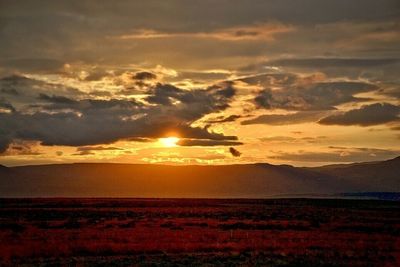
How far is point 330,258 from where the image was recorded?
33.1m

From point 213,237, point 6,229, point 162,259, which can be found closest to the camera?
point 162,259

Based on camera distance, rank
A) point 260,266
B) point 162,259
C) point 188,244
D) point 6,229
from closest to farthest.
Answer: point 260,266, point 162,259, point 188,244, point 6,229

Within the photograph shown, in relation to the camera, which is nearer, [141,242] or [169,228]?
[141,242]

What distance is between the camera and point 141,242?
3984 centimetres

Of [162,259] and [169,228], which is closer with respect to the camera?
[162,259]

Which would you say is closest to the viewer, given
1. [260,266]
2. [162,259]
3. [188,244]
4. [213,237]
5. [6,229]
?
[260,266]

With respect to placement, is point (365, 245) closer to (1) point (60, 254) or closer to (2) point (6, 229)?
(1) point (60, 254)

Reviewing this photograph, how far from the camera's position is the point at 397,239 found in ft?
148

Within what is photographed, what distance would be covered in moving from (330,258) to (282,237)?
37.9 ft

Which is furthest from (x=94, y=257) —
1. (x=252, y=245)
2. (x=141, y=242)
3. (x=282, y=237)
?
(x=282, y=237)

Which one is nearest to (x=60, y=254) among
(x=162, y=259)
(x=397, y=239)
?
(x=162, y=259)

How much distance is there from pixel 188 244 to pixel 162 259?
266 inches

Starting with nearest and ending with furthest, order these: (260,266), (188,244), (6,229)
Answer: (260,266), (188,244), (6,229)

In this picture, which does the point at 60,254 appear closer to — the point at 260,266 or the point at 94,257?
the point at 94,257
